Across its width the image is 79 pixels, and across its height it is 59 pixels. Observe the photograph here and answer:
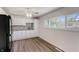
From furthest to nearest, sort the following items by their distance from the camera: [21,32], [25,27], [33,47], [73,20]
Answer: [25,27], [21,32], [33,47], [73,20]

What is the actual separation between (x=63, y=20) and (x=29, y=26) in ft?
14.4

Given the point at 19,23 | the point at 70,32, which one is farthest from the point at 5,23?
the point at 19,23

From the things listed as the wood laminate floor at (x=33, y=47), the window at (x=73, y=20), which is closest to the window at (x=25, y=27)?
the wood laminate floor at (x=33, y=47)

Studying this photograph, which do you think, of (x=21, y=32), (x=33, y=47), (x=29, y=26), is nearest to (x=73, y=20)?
(x=33, y=47)

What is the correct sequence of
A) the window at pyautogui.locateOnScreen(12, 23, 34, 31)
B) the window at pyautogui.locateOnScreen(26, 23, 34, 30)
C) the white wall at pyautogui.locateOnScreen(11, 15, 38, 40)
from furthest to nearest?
the window at pyautogui.locateOnScreen(26, 23, 34, 30) < the window at pyautogui.locateOnScreen(12, 23, 34, 31) < the white wall at pyautogui.locateOnScreen(11, 15, 38, 40)

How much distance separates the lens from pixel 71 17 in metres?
3.66

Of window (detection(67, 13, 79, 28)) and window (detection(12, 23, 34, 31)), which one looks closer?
window (detection(67, 13, 79, 28))

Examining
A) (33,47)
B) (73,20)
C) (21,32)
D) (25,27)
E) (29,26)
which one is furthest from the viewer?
(29,26)

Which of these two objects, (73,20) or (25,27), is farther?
(25,27)

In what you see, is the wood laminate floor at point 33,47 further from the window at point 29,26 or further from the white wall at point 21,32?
the window at point 29,26

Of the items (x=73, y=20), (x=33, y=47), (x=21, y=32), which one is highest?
(x=73, y=20)

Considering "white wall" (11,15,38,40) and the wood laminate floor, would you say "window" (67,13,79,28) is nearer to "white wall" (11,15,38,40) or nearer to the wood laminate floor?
Result: the wood laminate floor

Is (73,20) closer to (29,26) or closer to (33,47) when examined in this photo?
(33,47)

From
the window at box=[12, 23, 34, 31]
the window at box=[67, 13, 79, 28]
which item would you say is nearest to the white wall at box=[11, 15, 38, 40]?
the window at box=[12, 23, 34, 31]
